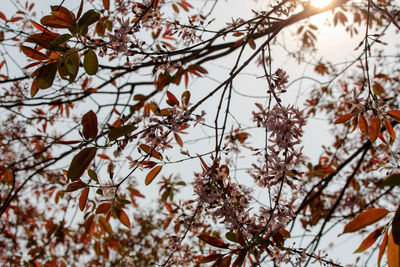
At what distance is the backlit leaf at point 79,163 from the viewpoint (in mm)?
742

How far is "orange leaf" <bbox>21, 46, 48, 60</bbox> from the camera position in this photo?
815mm

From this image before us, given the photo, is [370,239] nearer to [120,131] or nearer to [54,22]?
[120,131]

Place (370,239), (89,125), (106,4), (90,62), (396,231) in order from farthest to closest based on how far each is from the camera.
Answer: (106,4), (90,62), (89,125), (370,239), (396,231)

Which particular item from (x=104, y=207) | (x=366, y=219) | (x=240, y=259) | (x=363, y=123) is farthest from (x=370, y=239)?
(x=104, y=207)

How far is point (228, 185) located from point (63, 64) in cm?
71

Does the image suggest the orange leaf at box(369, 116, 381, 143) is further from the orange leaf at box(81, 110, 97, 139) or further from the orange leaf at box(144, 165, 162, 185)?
the orange leaf at box(81, 110, 97, 139)

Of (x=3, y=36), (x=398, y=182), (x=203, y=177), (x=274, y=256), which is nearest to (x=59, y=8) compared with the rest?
(x=203, y=177)

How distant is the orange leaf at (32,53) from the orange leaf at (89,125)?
243 mm

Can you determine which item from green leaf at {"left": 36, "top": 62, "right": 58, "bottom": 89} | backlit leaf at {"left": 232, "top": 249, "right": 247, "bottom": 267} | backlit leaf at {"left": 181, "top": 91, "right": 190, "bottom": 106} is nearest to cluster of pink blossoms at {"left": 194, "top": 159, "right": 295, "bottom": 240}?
backlit leaf at {"left": 232, "top": 249, "right": 247, "bottom": 267}

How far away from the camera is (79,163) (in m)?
0.75

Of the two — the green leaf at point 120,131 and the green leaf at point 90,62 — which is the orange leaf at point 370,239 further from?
the green leaf at point 90,62

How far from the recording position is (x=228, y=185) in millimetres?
1046

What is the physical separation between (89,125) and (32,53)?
29 cm

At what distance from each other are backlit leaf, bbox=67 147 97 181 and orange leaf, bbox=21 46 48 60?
13.2 inches
